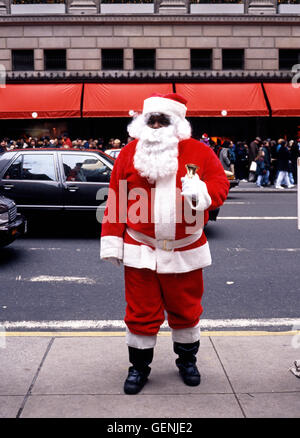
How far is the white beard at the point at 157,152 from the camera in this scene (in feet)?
11.7

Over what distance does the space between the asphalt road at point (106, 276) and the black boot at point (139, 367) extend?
1.43 metres

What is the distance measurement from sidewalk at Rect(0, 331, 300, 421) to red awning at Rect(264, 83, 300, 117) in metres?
17.2

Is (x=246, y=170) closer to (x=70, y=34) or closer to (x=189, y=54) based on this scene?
(x=189, y=54)

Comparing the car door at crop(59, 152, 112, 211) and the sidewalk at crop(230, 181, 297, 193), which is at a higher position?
the car door at crop(59, 152, 112, 211)

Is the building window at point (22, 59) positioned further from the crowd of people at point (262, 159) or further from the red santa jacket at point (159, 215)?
the red santa jacket at point (159, 215)

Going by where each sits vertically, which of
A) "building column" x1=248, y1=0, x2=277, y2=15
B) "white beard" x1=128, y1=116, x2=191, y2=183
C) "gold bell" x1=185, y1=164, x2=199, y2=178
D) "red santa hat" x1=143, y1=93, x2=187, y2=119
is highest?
"building column" x1=248, y1=0, x2=277, y2=15

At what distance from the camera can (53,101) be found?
20.9 meters

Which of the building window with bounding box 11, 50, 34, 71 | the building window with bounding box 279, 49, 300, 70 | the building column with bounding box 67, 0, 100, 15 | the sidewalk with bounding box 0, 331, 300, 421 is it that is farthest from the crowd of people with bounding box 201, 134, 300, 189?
the sidewalk with bounding box 0, 331, 300, 421

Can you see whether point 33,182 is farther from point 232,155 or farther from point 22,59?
point 22,59

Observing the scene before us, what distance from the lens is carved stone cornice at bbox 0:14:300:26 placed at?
21578mm

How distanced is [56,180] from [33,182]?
41 cm

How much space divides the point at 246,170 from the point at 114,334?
1732 cm

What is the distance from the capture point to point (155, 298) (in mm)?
3623

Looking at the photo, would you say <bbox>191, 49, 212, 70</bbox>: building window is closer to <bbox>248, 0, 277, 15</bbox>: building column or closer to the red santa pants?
<bbox>248, 0, 277, 15</bbox>: building column
